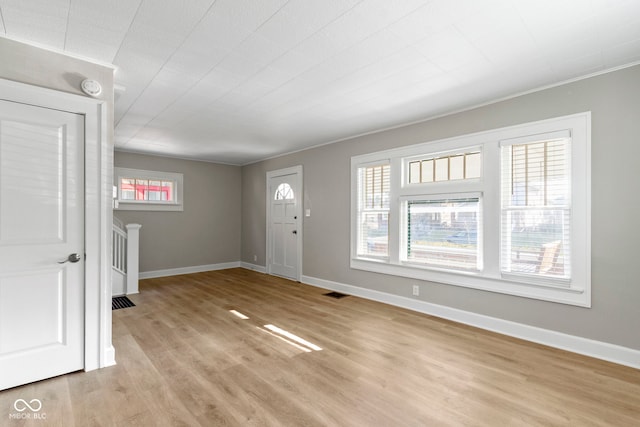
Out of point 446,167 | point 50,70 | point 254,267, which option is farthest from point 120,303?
point 446,167

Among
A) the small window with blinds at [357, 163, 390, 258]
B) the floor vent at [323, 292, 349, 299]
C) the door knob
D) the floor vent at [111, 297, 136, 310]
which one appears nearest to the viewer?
the door knob

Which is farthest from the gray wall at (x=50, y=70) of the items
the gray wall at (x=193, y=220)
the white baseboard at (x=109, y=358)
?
the gray wall at (x=193, y=220)

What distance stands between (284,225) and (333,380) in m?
4.19

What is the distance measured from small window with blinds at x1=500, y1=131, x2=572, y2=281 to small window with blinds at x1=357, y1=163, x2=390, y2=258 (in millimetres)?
1561

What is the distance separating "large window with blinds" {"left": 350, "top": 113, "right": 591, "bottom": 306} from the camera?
2880 millimetres

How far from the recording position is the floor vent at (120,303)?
419 cm

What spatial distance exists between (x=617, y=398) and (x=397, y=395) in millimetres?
1509

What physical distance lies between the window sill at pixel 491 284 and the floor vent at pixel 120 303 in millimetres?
3408

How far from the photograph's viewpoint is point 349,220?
4.94m

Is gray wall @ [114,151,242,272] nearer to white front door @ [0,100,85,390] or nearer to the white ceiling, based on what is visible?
the white ceiling

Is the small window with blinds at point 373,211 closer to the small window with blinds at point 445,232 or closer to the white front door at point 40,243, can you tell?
the small window with blinds at point 445,232

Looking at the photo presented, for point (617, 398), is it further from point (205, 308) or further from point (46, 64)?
point (46, 64)

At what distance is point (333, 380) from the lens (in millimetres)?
2336

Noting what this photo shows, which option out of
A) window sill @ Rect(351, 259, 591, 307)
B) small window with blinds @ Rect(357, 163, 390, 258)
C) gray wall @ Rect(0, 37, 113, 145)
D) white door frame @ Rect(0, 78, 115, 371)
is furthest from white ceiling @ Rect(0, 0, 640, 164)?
window sill @ Rect(351, 259, 591, 307)
